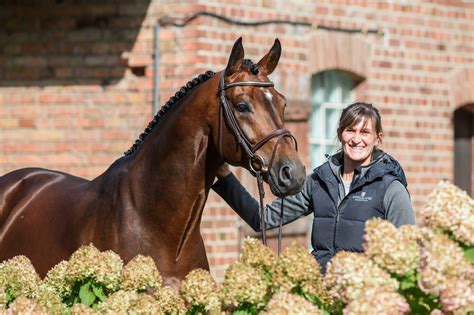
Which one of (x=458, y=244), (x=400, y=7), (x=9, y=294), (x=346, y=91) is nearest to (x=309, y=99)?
(x=346, y=91)

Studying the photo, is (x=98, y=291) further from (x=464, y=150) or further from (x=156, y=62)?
(x=464, y=150)

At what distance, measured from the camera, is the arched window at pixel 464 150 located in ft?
42.2

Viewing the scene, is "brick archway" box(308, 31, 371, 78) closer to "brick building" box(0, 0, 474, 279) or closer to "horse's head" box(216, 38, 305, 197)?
"brick building" box(0, 0, 474, 279)

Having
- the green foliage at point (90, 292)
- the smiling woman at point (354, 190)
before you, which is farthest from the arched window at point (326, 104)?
the green foliage at point (90, 292)

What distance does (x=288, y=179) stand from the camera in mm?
5141

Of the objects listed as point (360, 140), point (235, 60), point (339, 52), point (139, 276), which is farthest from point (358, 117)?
point (339, 52)

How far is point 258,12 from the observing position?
409 inches

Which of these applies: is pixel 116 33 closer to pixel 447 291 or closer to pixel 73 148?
pixel 73 148

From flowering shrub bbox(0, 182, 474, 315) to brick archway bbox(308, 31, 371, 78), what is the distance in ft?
24.2

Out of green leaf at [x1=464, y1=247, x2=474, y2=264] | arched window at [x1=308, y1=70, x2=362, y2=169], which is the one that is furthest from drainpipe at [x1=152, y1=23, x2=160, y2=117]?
green leaf at [x1=464, y1=247, x2=474, y2=264]

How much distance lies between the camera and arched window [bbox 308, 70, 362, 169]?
1124cm

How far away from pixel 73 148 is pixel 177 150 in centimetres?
473

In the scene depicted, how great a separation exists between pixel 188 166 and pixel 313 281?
2.36 metres

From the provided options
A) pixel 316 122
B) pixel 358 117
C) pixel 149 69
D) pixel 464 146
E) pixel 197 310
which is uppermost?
pixel 149 69
